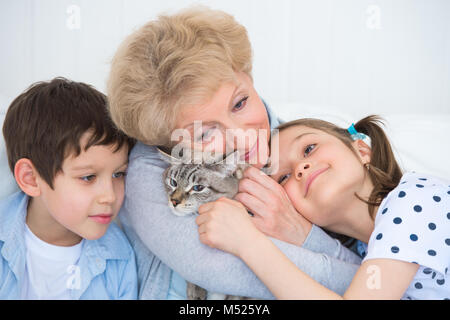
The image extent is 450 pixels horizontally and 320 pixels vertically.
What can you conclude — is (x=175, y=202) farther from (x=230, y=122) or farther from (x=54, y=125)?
(x=54, y=125)

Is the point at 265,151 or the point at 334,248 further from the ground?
the point at 265,151

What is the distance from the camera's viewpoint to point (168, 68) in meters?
1.15

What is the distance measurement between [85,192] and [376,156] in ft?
3.06

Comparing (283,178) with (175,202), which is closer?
(175,202)

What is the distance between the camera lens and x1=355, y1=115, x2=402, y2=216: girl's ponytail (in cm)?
122

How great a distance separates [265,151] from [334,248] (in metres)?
0.37

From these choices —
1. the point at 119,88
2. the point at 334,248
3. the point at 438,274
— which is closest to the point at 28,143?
the point at 119,88

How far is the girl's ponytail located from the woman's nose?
205 millimetres

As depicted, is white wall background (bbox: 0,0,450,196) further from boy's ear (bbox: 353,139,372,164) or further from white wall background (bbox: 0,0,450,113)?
boy's ear (bbox: 353,139,372,164)

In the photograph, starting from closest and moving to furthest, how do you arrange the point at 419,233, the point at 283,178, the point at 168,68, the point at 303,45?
the point at 419,233
the point at 168,68
the point at 283,178
the point at 303,45

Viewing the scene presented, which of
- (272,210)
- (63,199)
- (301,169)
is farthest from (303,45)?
(63,199)

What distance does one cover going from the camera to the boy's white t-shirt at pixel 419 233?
0.97 meters

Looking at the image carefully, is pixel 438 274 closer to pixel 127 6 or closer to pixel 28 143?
pixel 28 143
